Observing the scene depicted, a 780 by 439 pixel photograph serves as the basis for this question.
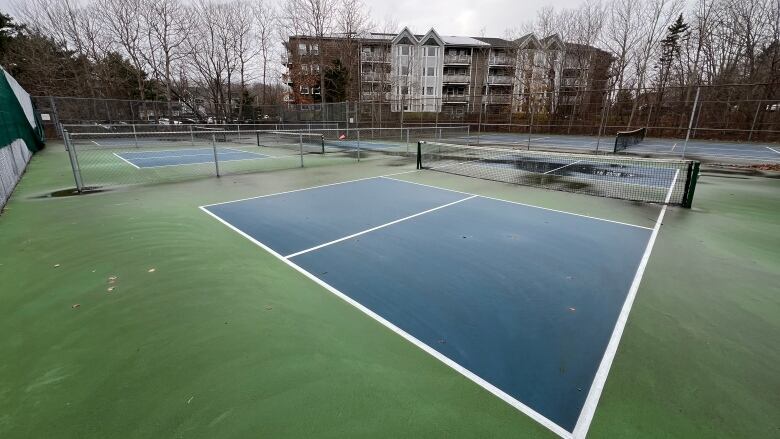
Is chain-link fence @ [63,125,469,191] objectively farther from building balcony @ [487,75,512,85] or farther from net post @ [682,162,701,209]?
building balcony @ [487,75,512,85]

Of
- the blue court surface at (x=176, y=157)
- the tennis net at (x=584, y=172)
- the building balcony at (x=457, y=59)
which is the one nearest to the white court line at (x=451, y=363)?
the tennis net at (x=584, y=172)

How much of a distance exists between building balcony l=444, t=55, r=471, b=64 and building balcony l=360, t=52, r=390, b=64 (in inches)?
536

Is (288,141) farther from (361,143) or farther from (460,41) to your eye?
(460,41)

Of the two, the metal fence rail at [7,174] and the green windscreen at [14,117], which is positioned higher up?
the green windscreen at [14,117]

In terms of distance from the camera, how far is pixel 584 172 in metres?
12.2

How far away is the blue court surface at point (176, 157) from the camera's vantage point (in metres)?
13.5

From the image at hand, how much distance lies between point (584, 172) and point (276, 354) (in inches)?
487

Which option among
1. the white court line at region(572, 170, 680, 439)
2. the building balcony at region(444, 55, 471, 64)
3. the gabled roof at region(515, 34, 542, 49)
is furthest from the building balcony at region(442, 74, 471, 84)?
the white court line at region(572, 170, 680, 439)

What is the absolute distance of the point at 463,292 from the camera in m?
3.96

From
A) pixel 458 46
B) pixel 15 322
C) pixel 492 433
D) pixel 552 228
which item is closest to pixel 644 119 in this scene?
pixel 552 228

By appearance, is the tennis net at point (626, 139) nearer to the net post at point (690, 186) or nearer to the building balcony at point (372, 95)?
the net post at point (690, 186)

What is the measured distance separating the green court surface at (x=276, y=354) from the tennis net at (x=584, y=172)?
3462 millimetres

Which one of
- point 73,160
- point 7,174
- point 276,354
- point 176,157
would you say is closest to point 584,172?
point 276,354

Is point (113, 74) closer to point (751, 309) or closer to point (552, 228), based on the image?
point (552, 228)
